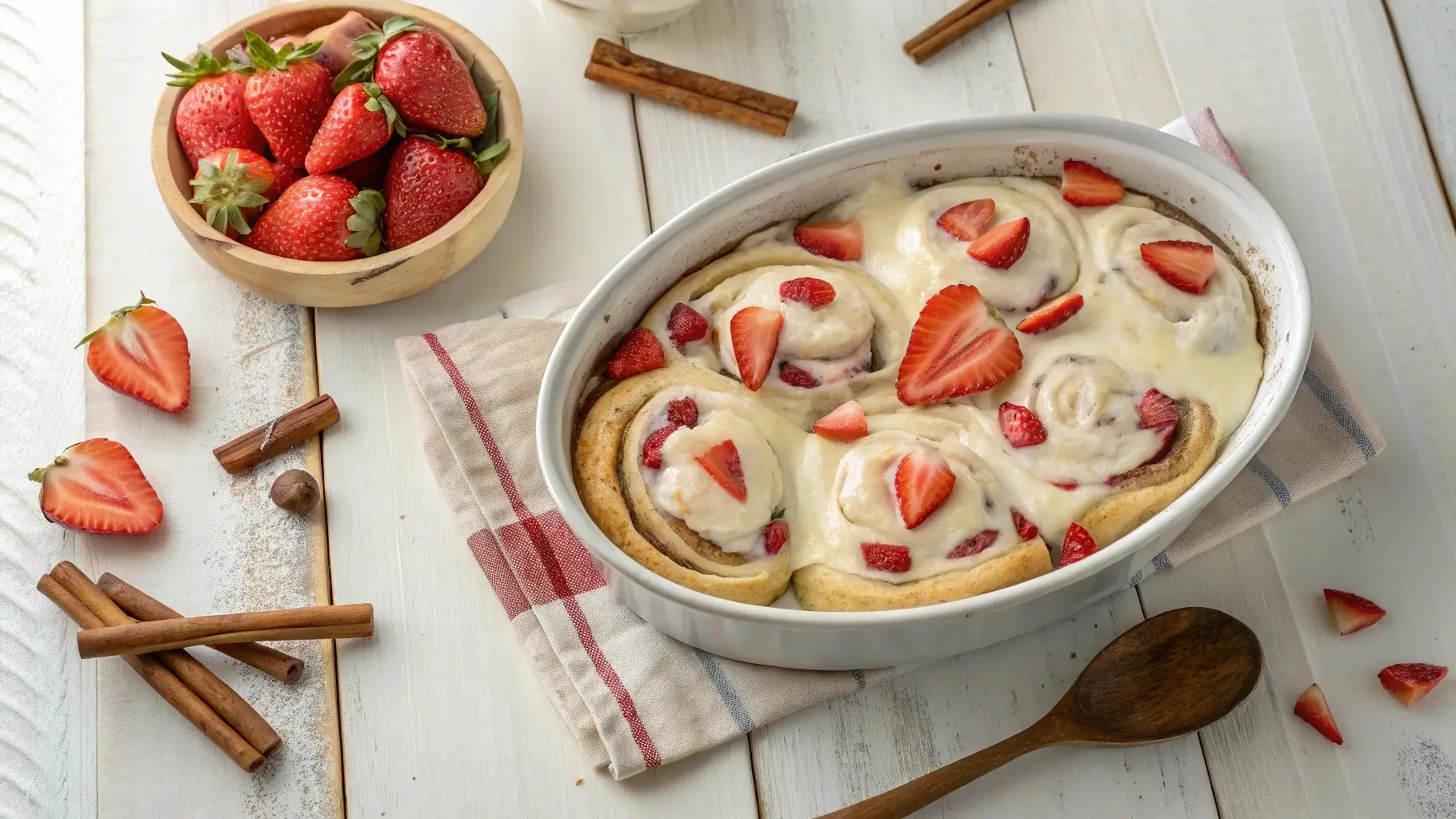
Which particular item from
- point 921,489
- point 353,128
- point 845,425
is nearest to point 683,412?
point 845,425

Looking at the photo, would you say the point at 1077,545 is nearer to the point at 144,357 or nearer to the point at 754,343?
the point at 754,343

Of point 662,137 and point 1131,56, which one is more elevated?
point 662,137

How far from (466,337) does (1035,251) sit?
93 cm

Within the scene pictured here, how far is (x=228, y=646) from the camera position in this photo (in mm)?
1999

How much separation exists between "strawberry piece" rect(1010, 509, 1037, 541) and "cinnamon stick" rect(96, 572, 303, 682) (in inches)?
42.9

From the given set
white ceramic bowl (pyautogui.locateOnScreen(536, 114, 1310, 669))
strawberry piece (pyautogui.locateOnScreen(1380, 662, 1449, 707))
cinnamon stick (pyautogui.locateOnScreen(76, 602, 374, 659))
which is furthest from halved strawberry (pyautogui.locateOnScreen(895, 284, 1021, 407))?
cinnamon stick (pyautogui.locateOnScreen(76, 602, 374, 659))

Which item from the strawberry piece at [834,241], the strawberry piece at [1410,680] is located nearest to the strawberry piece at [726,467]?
the strawberry piece at [834,241]

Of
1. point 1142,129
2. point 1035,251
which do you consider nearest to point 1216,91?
point 1142,129

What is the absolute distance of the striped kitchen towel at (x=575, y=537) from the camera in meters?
1.92

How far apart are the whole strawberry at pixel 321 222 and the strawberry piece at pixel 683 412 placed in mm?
661

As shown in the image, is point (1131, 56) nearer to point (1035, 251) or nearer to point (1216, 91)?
point (1216, 91)

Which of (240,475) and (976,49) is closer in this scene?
(240,475)

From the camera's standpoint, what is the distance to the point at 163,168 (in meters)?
2.16

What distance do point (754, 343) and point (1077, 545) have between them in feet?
1.76
